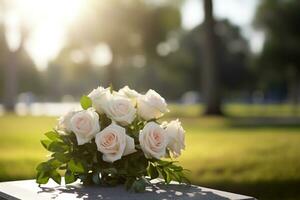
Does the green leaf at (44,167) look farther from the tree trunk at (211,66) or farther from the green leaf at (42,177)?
the tree trunk at (211,66)

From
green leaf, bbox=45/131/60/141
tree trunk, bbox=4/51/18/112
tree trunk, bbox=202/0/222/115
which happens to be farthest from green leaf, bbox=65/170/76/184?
tree trunk, bbox=4/51/18/112

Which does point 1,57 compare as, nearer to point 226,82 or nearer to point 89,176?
point 226,82

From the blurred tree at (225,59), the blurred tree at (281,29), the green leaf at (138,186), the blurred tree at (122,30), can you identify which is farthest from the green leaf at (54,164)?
the blurred tree at (225,59)

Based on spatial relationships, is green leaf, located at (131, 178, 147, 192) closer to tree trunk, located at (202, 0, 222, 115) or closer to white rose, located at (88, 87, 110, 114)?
white rose, located at (88, 87, 110, 114)

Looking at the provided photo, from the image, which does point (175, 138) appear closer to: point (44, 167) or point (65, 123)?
point (65, 123)

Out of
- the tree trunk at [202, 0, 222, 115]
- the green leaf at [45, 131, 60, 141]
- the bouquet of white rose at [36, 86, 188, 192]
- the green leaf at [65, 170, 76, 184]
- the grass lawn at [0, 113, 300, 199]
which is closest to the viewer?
the bouquet of white rose at [36, 86, 188, 192]

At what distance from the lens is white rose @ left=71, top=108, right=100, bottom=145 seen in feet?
12.0

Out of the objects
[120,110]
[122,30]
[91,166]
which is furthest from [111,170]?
[122,30]

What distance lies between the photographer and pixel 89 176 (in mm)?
3795

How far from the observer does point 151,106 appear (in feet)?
12.5

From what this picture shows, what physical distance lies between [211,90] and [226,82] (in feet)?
136

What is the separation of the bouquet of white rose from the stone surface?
0.06m

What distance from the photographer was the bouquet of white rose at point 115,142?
3.65 m

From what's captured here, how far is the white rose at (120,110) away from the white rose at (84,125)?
0.09m
